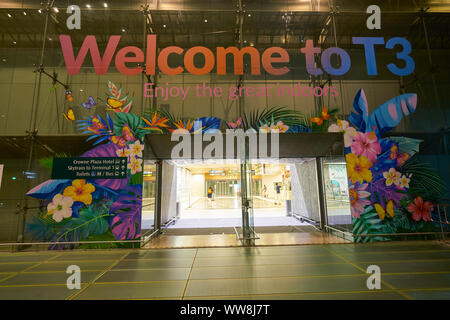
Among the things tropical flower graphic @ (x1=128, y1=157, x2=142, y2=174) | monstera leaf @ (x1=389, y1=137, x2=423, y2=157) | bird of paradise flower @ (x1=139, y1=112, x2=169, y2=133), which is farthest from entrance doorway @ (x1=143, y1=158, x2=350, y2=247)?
monstera leaf @ (x1=389, y1=137, x2=423, y2=157)

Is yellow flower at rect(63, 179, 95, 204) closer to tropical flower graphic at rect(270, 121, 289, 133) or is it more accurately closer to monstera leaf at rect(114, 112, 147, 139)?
monstera leaf at rect(114, 112, 147, 139)

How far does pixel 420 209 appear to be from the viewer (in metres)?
5.93

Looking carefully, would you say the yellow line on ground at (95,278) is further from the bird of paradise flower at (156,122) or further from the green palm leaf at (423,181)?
the green palm leaf at (423,181)

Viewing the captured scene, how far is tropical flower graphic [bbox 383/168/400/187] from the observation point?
594 cm

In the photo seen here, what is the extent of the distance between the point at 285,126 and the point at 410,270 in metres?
3.91

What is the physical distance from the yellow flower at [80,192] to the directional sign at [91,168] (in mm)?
222

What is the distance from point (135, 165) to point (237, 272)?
3.56 m

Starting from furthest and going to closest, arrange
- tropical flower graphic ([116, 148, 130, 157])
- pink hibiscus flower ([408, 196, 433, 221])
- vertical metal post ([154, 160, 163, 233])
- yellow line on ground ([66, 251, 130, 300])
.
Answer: vertical metal post ([154, 160, 163, 233])
pink hibiscus flower ([408, 196, 433, 221])
tropical flower graphic ([116, 148, 130, 157])
yellow line on ground ([66, 251, 130, 300])

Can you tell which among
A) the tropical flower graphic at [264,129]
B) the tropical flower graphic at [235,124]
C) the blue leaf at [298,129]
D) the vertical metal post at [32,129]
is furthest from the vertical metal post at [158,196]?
A: the blue leaf at [298,129]

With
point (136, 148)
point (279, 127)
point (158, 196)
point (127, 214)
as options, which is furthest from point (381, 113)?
point (127, 214)

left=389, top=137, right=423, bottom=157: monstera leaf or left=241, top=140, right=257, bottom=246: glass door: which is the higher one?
left=389, top=137, right=423, bottom=157: monstera leaf

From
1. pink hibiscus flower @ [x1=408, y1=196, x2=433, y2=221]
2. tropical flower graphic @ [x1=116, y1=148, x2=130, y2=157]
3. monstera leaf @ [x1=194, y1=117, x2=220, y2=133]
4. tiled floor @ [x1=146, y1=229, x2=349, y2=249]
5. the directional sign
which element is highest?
monstera leaf @ [x1=194, y1=117, x2=220, y2=133]

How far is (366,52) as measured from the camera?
21.8ft

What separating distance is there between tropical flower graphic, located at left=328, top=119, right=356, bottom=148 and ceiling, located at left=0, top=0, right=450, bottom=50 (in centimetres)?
254
